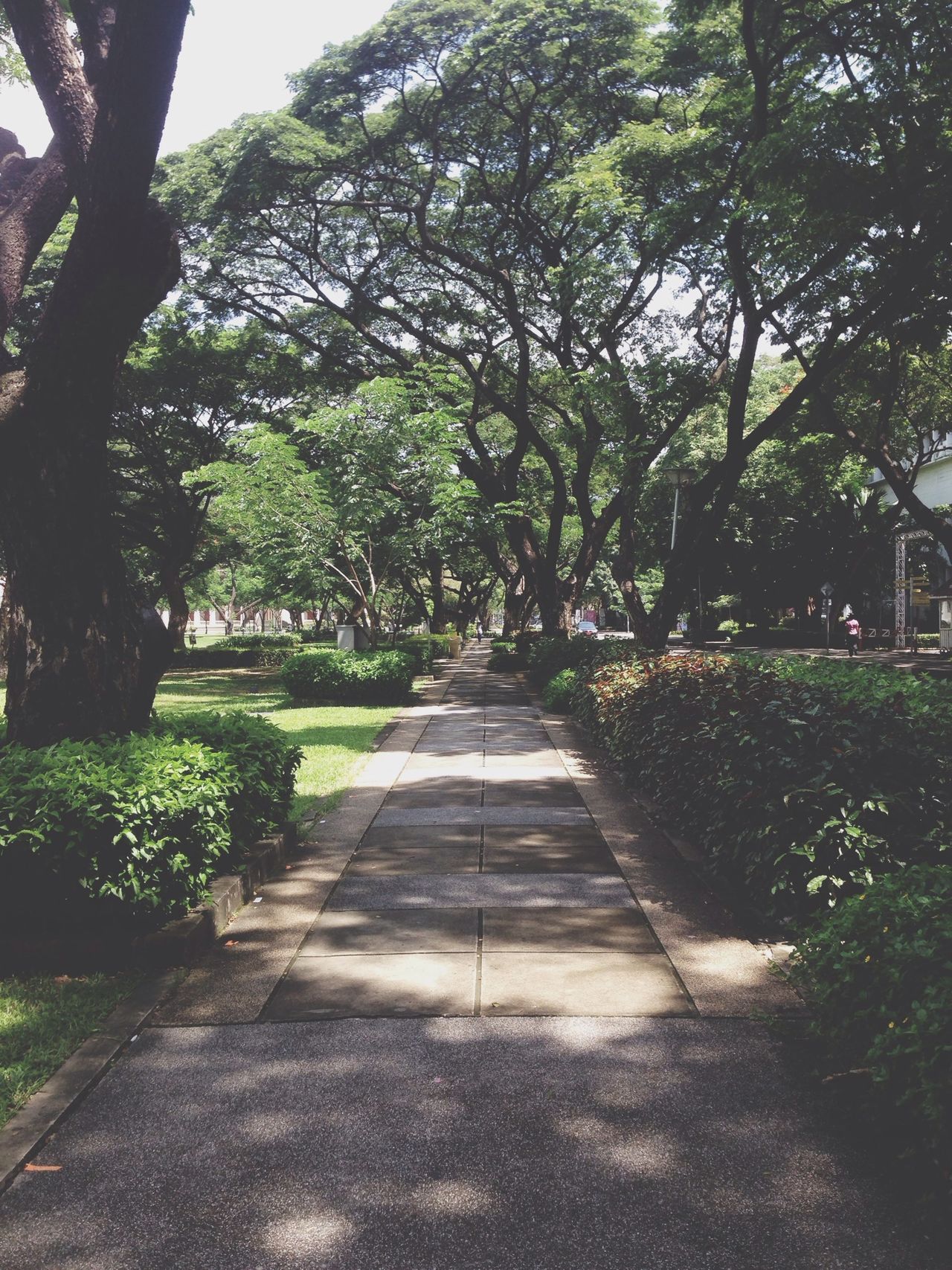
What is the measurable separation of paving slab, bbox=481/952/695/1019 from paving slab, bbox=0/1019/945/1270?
0.71 feet

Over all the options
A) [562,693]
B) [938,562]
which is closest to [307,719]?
[562,693]

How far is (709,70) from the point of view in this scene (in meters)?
15.3

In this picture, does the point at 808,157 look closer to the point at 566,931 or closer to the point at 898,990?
the point at 566,931

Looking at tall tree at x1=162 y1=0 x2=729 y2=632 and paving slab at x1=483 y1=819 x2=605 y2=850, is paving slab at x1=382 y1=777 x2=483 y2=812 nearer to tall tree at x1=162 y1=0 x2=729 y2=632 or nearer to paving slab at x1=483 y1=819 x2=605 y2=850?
paving slab at x1=483 y1=819 x2=605 y2=850

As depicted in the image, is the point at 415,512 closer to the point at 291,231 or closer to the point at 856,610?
the point at 291,231

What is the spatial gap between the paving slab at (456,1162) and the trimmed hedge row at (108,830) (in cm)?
91

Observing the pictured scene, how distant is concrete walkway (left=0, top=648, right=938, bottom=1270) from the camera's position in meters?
2.65

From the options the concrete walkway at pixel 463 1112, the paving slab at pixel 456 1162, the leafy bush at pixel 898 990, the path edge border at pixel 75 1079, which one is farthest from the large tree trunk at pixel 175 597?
the leafy bush at pixel 898 990

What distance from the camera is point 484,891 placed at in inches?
236

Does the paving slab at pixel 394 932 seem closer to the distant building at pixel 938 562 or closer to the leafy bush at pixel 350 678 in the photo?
the leafy bush at pixel 350 678

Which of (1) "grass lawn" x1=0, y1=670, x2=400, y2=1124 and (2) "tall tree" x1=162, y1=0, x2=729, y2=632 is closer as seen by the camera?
(1) "grass lawn" x1=0, y1=670, x2=400, y2=1124

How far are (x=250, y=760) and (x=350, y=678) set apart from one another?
12074 mm

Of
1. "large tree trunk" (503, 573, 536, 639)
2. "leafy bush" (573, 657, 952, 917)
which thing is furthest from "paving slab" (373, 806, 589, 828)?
"large tree trunk" (503, 573, 536, 639)

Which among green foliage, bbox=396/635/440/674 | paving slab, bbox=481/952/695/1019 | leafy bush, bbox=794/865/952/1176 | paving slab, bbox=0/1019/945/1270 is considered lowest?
paving slab, bbox=0/1019/945/1270
